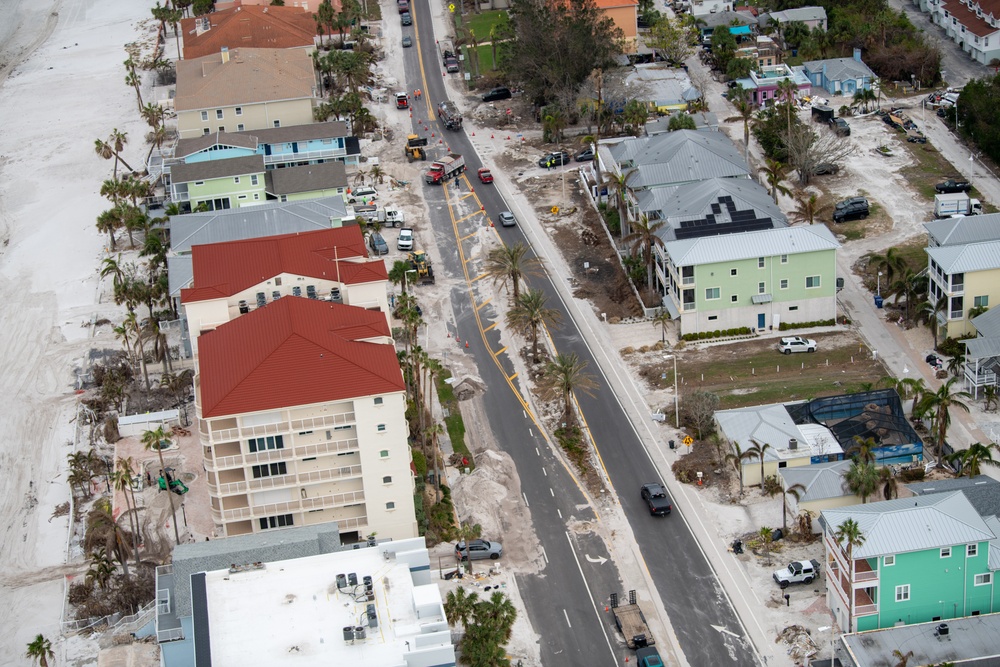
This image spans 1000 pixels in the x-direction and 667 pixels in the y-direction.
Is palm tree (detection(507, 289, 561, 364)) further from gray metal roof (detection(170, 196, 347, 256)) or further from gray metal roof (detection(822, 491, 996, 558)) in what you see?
gray metal roof (detection(822, 491, 996, 558))

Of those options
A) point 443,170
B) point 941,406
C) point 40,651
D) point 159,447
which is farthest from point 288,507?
point 443,170

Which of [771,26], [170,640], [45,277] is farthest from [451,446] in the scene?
[771,26]

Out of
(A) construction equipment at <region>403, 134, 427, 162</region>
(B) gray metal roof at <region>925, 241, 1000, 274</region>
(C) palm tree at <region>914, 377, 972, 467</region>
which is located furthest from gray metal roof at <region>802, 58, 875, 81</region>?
(C) palm tree at <region>914, 377, 972, 467</region>

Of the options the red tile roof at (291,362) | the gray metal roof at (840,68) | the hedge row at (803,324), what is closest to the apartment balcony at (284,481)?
the red tile roof at (291,362)

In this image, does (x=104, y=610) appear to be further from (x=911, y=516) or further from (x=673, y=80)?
(x=673, y=80)

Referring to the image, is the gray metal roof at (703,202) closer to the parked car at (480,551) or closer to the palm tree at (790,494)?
the palm tree at (790,494)
